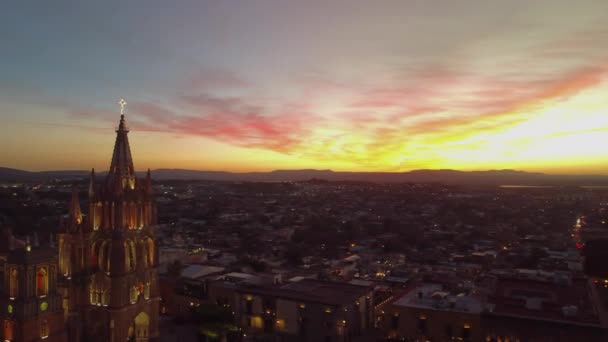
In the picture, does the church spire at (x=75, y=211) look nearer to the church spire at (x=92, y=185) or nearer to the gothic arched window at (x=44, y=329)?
the church spire at (x=92, y=185)

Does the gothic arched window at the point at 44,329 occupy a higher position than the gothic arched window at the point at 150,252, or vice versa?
the gothic arched window at the point at 150,252

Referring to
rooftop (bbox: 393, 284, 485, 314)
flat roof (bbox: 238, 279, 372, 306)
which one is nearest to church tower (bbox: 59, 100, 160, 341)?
flat roof (bbox: 238, 279, 372, 306)

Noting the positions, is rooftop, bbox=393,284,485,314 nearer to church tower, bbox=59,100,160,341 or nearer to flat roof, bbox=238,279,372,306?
flat roof, bbox=238,279,372,306

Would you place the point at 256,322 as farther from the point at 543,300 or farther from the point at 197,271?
the point at 543,300

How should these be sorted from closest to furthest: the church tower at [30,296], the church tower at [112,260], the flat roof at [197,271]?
the church tower at [30,296] → the church tower at [112,260] → the flat roof at [197,271]

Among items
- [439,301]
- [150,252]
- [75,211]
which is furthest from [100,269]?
[439,301]

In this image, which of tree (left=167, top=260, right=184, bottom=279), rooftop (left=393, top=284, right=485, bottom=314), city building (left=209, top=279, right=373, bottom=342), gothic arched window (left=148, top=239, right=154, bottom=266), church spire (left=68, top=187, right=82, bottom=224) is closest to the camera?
church spire (left=68, top=187, right=82, bottom=224)

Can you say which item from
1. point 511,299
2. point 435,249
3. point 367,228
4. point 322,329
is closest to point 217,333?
point 322,329

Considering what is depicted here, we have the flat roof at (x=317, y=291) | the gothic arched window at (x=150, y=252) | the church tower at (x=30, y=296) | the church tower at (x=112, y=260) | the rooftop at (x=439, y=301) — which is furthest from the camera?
the flat roof at (x=317, y=291)

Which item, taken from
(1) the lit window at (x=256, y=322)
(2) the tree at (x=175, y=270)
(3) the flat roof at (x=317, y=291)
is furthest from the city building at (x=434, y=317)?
(2) the tree at (x=175, y=270)

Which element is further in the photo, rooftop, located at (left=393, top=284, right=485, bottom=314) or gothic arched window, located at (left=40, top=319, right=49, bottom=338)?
rooftop, located at (left=393, top=284, right=485, bottom=314)
